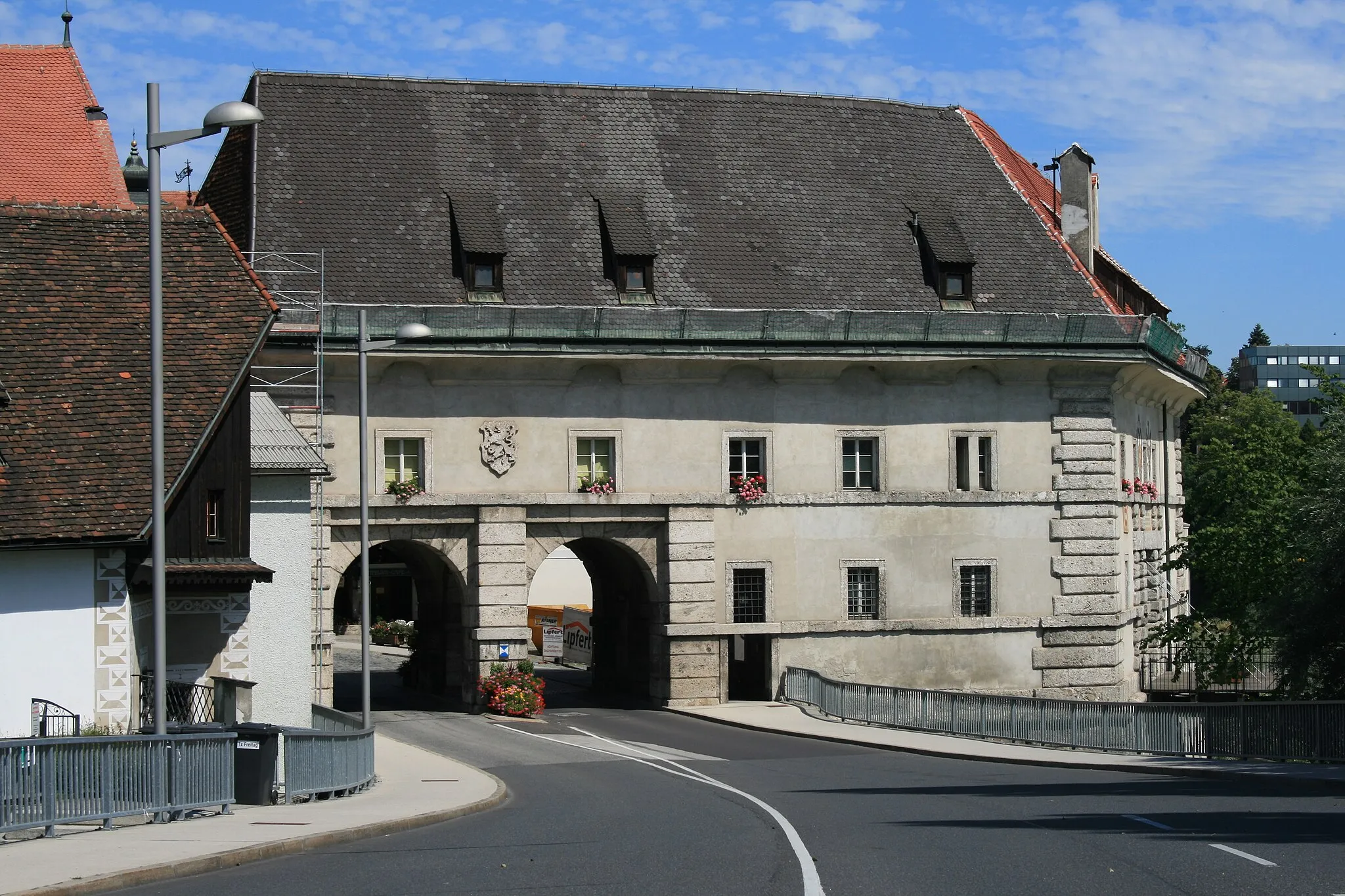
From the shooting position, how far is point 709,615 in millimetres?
43031

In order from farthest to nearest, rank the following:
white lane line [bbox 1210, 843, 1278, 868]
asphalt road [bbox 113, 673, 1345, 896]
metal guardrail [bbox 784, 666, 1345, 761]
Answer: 1. metal guardrail [bbox 784, 666, 1345, 761]
2. white lane line [bbox 1210, 843, 1278, 868]
3. asphalt road [bbox 113, 673, 1345, 896]

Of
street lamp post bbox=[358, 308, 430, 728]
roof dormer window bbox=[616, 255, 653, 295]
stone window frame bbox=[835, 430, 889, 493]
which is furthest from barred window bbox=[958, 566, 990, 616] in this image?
street lamp post bbox=[358, 308, 430, 728]

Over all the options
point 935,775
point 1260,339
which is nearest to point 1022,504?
point 935,775

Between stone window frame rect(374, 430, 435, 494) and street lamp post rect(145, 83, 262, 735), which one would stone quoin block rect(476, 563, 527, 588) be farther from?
street lamp post rect(145, 83, 262, 735)

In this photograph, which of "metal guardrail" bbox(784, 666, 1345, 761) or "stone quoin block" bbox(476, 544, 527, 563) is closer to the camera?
"metal guardrail" bbox(784, 666, 1345, 761)

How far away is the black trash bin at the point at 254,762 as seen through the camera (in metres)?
21.1

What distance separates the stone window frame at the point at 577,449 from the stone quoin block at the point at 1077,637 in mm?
11538

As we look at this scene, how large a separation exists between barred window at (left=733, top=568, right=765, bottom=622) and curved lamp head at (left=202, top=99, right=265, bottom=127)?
87.5ft

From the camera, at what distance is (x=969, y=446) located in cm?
4525

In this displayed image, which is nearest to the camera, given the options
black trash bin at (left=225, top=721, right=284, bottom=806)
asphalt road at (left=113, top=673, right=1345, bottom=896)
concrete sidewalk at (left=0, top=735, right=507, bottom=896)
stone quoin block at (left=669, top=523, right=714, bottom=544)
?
asphalt road at (left=113, top=673, right=1345, bottom=896)

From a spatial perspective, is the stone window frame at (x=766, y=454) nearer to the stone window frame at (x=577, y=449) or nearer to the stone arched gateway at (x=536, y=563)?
the stone arched gateway at (x=536, y=563)

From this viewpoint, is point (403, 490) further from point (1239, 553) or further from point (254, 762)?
point (1239, 553)

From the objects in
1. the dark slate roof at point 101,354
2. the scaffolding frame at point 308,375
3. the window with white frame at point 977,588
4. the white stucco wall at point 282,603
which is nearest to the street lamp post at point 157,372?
the dark slate roof at point 101,354

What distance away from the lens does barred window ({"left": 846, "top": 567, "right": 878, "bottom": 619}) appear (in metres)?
44.3
